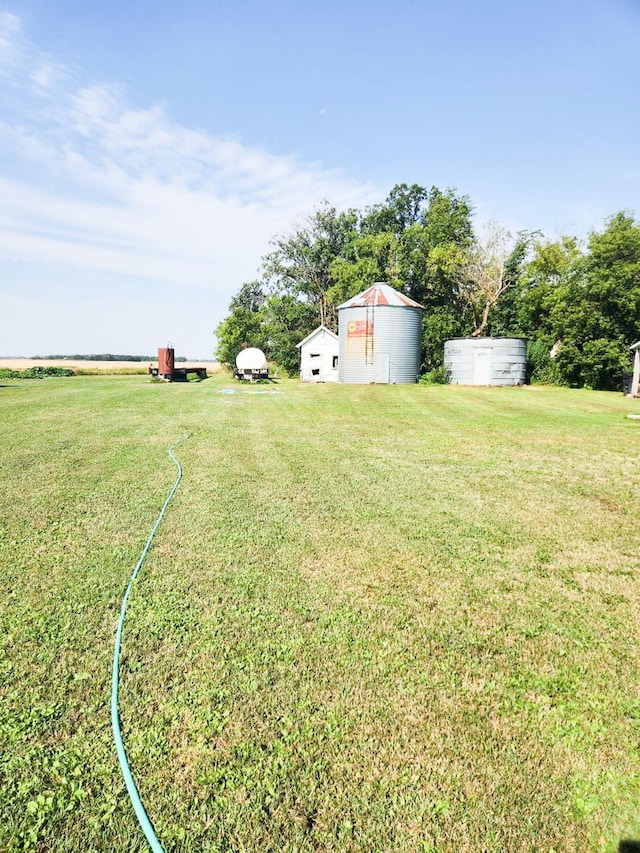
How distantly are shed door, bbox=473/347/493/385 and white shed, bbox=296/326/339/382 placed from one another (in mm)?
9793

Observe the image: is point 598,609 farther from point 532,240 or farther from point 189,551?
point 532,240

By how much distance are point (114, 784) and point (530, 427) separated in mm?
12525

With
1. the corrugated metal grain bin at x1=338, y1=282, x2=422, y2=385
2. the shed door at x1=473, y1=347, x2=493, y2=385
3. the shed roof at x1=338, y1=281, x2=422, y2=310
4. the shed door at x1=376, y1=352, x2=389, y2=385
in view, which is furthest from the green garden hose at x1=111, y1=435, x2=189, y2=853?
the shed door at x1=473, y1=347, x2=493, y2=385

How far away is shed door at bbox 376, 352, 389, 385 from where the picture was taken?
28.6 metres

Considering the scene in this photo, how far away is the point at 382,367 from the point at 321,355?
22.6 ft

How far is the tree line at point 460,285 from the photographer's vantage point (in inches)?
1158

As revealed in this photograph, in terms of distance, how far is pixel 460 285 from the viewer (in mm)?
38469

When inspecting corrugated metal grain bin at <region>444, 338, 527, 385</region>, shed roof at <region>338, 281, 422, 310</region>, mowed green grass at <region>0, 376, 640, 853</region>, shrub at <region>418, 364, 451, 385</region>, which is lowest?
mowed green grass at <region>0, 376, 640, 853</region>

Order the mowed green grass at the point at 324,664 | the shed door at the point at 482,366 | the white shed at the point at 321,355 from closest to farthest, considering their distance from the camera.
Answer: the mowed green grass at the point at 324,664, the shed door at the point at 482,366, the white shed at the point at 321,355

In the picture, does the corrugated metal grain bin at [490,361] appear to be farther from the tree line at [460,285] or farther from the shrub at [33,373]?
the shrub at [33,373]

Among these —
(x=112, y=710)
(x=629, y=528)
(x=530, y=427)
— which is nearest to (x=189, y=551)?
(x=112, y=710)

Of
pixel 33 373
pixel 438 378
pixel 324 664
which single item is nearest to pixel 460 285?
pixel 438 378

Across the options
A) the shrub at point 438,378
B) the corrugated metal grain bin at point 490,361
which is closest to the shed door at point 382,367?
the shrub at point 438,378

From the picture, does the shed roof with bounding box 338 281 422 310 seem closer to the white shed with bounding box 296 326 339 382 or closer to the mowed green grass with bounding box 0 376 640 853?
the white shed with bounding box 296 326 339 382
